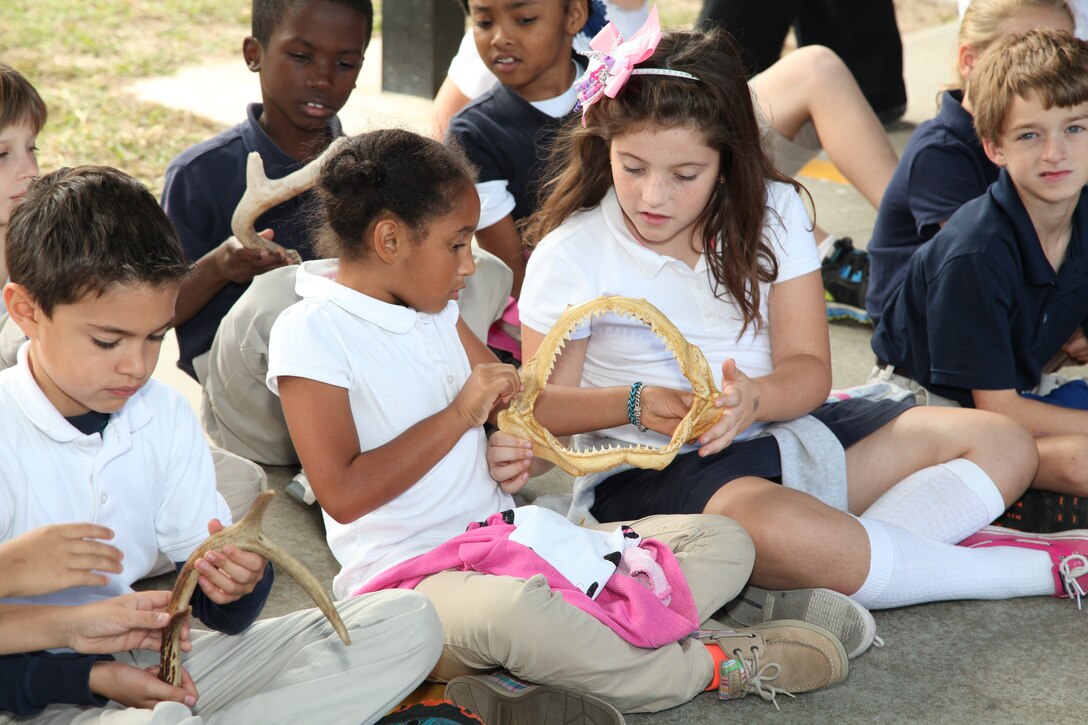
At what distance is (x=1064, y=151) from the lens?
3.05 m

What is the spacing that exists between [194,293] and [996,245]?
198cm

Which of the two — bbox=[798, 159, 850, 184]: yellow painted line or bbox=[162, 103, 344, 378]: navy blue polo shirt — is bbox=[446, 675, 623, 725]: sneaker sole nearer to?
bbox=[162, 103, 344, 378]: navy blue polo shirt

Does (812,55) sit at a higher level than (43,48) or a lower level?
higher

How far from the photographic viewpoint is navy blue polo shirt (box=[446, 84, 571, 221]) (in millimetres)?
3479

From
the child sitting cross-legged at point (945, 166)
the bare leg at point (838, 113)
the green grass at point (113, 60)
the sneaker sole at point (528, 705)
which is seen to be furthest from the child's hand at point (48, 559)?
the green grass at point (113, 60)

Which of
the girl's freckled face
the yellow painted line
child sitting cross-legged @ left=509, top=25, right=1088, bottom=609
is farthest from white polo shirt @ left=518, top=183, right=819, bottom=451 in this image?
the yellow painted line

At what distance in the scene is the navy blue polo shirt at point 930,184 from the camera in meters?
3.46

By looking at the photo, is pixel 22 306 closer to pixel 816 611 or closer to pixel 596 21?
pixel 816 611

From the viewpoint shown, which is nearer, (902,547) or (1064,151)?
(902,547)

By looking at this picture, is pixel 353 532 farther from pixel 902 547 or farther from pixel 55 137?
pixel 55 137

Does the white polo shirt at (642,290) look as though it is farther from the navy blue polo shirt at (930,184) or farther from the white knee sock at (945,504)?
the navy blue polo shirt at (930,184)

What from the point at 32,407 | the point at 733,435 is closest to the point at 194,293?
the point at 32,407

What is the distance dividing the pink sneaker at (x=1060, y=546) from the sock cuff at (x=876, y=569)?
29 centimetres

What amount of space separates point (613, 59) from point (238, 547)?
1.40 meters
